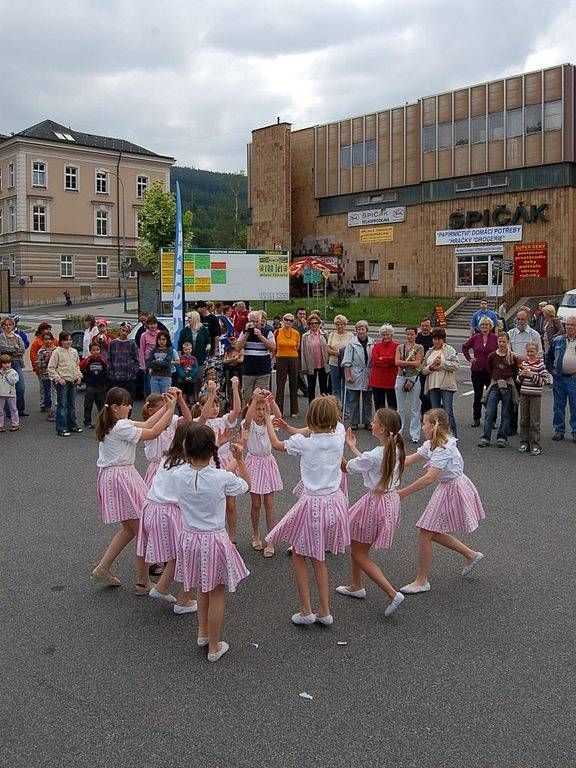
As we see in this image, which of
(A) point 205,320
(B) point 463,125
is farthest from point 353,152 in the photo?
(A) point 205,320

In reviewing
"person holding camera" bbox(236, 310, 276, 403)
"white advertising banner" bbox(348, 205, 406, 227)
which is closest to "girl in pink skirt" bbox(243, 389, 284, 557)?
"person holding camera" bbox(236, 310, 276, 403)

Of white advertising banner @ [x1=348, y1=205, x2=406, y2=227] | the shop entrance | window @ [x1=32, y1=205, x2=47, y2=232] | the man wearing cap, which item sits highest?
window @ [x1=32, y1=205, x2=47, y2=232]

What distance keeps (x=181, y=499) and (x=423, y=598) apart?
2131 mm

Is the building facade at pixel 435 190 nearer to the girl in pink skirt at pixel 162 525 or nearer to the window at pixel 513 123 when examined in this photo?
the window at pixel 513 123

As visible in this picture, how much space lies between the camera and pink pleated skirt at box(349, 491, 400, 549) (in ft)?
17.6

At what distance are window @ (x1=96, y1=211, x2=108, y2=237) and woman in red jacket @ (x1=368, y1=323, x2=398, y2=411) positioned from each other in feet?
205

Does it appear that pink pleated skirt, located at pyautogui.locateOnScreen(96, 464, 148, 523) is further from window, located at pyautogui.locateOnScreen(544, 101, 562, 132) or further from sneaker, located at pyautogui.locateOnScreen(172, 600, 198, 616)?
window, located at pyautogui.locateOnScreen(544, 101, 562, 132)

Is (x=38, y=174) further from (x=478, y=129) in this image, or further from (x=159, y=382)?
(x=159, y=382)

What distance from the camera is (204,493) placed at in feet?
15.4

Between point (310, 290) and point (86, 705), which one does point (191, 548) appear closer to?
point (86, 705)

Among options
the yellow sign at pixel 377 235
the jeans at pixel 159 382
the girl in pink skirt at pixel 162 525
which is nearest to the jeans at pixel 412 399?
the jeans at pixel 159 382

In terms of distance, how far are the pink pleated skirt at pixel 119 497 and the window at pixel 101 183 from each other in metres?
68.7

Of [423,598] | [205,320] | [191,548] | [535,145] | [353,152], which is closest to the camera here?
[191,548]

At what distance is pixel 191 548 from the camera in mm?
4711
